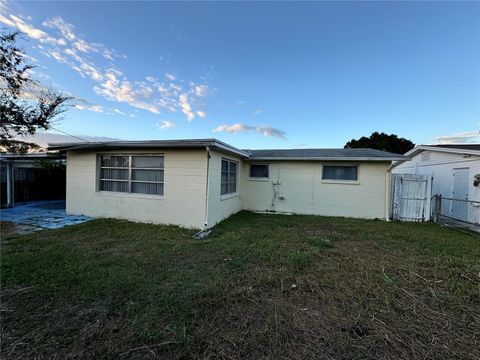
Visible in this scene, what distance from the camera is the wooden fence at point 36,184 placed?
10234 mm

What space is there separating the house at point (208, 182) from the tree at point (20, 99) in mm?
1219

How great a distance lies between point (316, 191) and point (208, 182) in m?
5.34

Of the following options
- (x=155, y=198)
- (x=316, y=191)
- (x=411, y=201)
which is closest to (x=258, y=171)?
(x=316, y=191)

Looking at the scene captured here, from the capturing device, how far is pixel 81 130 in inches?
450

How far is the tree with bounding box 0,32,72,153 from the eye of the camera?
19.4ft

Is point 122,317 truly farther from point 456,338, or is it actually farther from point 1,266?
point 456,338

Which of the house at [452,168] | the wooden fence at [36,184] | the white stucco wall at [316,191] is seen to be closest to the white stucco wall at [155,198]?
the white stucco wall at [316,191]

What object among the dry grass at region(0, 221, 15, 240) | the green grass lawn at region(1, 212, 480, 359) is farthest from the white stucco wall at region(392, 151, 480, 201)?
the dry grass at region(0, 221, 15, 240)

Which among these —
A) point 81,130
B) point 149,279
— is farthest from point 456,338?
point 81,130

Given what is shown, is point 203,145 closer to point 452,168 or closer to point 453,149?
point 453,149

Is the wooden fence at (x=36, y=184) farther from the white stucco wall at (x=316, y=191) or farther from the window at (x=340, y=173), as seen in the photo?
the window at (x=340, y=173)

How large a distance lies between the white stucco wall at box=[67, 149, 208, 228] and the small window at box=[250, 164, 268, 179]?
4.32 meters

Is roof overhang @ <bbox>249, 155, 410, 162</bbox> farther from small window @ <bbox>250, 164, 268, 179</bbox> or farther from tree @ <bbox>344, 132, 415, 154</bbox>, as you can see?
tree @ <bbox>344, 132, 415, 154</bbox>

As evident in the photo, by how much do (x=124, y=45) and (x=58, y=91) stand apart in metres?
3.15
